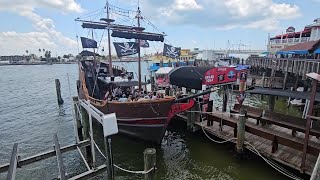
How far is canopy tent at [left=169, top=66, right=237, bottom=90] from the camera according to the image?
13391mm

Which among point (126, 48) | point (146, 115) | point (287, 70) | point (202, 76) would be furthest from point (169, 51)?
point (287, 70)

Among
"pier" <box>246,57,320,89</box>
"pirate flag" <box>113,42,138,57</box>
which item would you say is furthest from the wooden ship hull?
"pier" <box>246,57,320,89</box>

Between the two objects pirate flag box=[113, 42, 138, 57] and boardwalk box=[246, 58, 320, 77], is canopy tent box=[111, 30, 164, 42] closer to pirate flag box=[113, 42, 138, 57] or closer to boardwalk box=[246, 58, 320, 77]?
pirate flag box=[113, 42, 138, 57]

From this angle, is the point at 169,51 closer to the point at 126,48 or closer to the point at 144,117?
the point at 126,48

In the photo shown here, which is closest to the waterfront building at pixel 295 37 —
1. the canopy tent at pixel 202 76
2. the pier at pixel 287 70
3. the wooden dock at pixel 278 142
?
the pier at pixel 287 70

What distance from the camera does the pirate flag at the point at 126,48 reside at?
1407 cm

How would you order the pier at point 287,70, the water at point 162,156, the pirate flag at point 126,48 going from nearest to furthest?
the water at point 162,156 < the pirate flag at point 126,48 < the pier at point 287,70

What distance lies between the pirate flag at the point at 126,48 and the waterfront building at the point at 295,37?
35863mm

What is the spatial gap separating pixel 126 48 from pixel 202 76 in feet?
17.0

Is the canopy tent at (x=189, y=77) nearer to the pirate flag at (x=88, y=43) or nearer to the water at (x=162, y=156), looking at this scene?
the water at (x=162, y=156)

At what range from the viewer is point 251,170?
10375mm

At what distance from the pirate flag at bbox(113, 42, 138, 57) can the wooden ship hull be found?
10.8ft

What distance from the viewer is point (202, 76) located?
43.5 ft

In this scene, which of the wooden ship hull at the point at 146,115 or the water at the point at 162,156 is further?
the wooden ship hull at the point at 146,115
